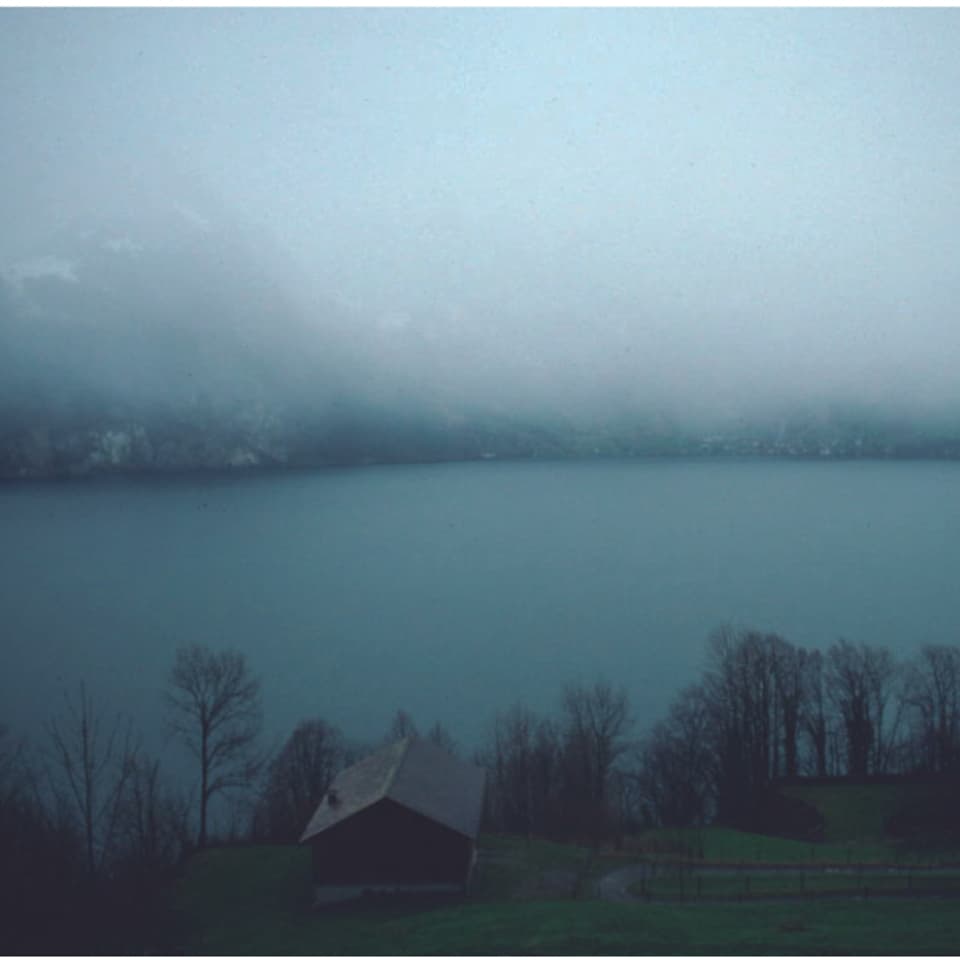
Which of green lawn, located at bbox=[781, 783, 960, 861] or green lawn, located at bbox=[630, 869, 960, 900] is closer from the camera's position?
green lawn, located at bbox=[630, 869, 960, 900]

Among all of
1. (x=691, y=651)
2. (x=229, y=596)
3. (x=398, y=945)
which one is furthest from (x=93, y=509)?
(x=398, y=945)

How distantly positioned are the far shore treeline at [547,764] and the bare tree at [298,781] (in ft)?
0.27

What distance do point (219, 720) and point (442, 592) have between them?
32550mm

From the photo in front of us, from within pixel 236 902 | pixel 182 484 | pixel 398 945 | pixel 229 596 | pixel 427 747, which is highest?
pixel 182 484

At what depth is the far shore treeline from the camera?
70.8 ft

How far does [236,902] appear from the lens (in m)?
17.0

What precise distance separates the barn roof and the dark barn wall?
243 mm

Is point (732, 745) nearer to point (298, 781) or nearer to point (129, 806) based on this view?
point (298, 781)

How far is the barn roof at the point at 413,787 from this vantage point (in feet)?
54.9

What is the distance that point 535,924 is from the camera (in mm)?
12211

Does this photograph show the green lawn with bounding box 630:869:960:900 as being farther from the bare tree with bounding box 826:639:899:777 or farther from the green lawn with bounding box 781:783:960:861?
the bare tree with bounding box 826:639:899:777

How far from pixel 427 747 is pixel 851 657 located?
23.9 metres

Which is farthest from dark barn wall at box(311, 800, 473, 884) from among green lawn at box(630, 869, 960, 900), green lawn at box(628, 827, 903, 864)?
green lawn at box(628, 827, 903, 864)

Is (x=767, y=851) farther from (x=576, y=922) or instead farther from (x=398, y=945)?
(x=398, y=945)
